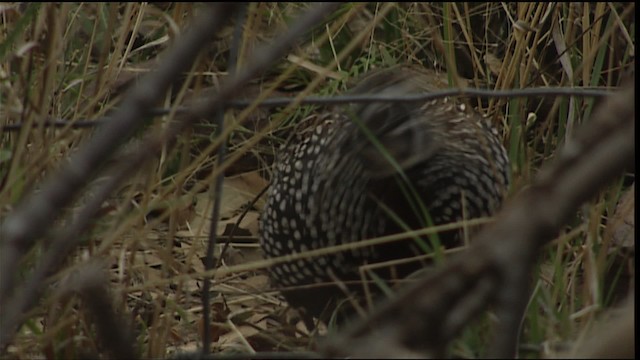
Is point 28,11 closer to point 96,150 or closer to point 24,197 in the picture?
point 24,197

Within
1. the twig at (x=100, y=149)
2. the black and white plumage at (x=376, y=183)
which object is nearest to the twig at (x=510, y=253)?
the twig at (x=100, y=149)

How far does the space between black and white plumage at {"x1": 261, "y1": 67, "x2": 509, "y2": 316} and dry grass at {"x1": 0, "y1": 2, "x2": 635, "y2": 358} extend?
0.08 m

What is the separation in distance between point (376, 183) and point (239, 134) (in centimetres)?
108

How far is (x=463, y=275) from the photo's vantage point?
1.02 m

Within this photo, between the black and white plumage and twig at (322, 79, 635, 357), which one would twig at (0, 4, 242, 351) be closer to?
twig at (322, 79, 635, 357)

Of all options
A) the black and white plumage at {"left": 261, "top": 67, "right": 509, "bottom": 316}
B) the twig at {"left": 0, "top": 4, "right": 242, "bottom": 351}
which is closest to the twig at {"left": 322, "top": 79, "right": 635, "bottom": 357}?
the twig at {"left": 0, "top": 4, "right": 242, "bottom": 351}

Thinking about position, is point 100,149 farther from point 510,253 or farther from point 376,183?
point 376,183

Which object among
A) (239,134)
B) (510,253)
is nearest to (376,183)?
(239,134)

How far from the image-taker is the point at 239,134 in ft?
10.8

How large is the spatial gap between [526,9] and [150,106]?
1.80 m

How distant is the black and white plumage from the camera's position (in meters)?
2.25

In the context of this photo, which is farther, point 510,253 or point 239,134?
point 239,134

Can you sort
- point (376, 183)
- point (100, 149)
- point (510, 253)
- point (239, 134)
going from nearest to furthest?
point (510, 253)
point (100, 149)
point (376, 183)
point (239, 134)

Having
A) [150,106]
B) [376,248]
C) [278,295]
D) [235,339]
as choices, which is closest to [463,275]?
[150,106]
